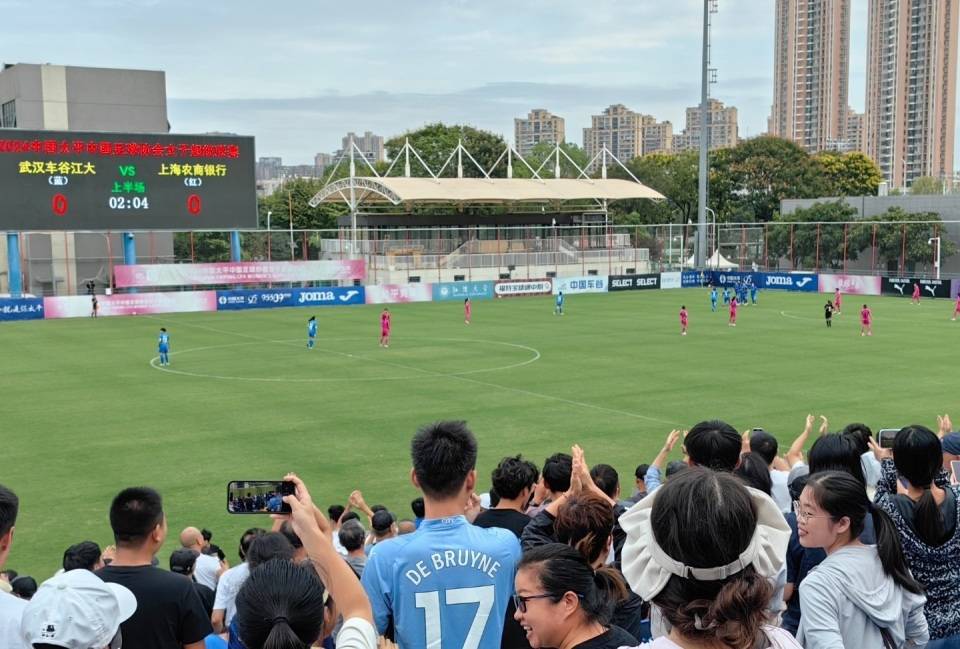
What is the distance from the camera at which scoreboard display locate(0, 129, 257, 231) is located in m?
46.8

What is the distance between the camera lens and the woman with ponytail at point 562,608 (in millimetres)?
3801

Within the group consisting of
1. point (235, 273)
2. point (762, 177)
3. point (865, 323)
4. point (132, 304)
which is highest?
point (762, 177)

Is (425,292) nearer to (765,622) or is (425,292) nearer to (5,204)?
(5,204)

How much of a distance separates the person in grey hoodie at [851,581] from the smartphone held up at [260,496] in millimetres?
2362

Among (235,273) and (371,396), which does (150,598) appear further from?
(235,273)

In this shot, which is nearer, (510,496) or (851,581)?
(851,581)

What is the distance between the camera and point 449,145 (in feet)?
358

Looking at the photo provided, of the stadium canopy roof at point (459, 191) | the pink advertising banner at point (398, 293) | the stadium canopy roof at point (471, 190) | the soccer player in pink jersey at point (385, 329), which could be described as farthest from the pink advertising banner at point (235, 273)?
the soccer player in pink jersey at point (385, 329)

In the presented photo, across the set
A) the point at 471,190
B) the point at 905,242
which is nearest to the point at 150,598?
the point at 905,242

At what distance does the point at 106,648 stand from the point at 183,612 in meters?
0.77

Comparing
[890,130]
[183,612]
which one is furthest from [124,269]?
[890,130]

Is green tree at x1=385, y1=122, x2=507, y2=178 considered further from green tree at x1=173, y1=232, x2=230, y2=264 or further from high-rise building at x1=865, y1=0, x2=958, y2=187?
high-rise building at x1=865, y1=0, x2=958, y2=187

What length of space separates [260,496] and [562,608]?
163 centimetres

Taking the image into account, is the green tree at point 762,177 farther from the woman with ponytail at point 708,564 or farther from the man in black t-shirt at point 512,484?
the woman with ponytail at point 708,564
